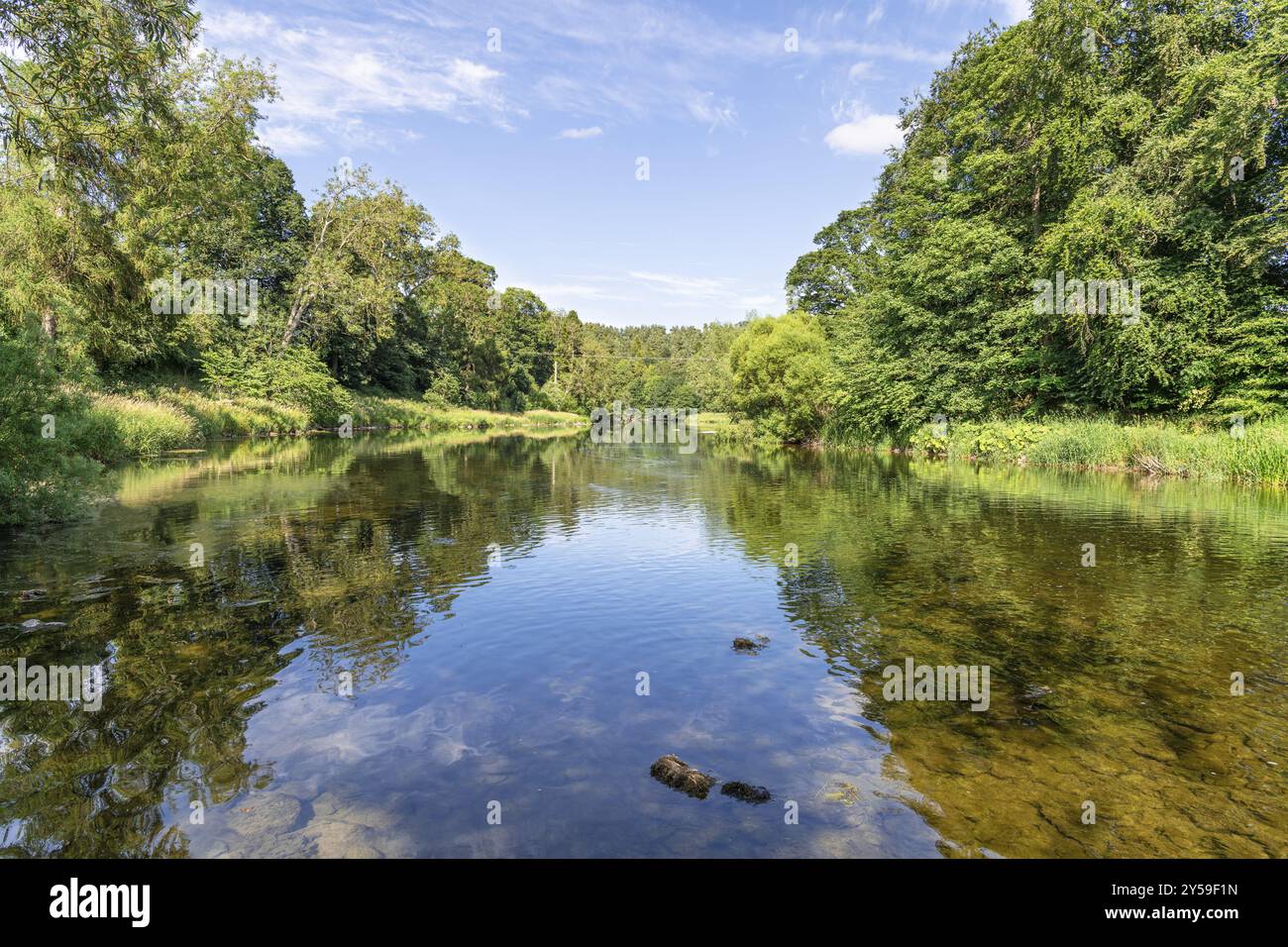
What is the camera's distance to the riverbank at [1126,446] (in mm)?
26594

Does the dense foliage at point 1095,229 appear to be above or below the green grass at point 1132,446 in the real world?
above

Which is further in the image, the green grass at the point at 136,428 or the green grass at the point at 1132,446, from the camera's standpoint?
the green grass at the point at 136,428

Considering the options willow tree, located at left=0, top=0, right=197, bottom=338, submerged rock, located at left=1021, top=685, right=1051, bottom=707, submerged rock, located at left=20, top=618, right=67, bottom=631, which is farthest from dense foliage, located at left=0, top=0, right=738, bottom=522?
submerged rock, located at left=1021, top=685, right=1051, bottom=707

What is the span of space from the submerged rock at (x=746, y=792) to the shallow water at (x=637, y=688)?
0.43 feet

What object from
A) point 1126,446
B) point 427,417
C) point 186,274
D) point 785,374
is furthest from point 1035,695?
point 427,417

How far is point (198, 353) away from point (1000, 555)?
61342mm

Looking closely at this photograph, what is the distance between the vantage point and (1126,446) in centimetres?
3138

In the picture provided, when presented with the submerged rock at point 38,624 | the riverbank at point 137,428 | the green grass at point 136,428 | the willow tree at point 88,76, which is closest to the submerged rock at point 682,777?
the submerged rock at point 38,624

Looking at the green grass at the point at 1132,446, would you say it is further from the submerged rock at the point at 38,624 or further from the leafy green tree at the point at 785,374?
the submerged rock at the point at 38,624

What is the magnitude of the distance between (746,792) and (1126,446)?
3320cm

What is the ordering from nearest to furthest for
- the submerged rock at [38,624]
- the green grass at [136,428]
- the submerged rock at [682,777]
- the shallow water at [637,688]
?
the shallow water at [637,688] → the submerged rock at [682,777] → the submerged rock at [38,624] → the green grass at [136,428]

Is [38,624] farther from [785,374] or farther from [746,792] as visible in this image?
[785,374]

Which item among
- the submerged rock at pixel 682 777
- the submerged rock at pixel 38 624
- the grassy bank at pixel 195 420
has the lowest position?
the submerged rock at pixel 682 777

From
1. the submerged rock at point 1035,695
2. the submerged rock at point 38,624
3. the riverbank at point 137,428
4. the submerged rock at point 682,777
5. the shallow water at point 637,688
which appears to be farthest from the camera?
the riverbank at point 137,428
